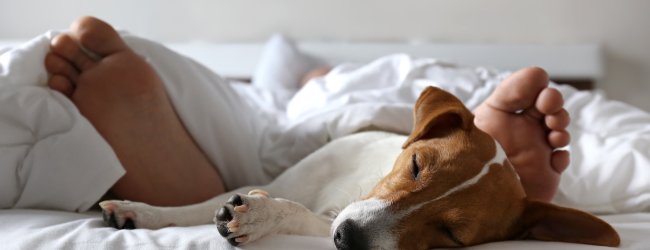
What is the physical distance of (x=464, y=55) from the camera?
2834 mm

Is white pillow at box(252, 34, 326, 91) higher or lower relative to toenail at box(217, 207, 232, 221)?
lower

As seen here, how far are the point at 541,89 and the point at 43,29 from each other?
2363mm

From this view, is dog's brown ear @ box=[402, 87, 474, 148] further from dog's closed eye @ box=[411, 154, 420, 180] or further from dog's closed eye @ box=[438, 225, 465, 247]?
dog's closed eye @ box=[438, 225, 465, 247]

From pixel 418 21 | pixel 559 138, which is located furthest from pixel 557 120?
pixel 418 21

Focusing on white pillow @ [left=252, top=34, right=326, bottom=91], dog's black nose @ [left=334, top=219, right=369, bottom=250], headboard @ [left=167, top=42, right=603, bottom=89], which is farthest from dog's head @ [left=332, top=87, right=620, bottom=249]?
headboard @ [left=167, top=42, right=603, bottom=89]

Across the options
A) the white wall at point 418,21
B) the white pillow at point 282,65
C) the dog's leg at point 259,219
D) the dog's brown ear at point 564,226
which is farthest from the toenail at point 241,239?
the white wall at point 418,21

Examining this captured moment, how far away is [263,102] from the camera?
2.28 m

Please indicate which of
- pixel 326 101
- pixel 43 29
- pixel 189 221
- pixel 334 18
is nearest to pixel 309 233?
pixel 189 221

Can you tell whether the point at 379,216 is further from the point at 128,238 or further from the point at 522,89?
the point at 522,89

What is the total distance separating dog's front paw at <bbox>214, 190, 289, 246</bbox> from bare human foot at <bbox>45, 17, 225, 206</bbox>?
363 millimetres

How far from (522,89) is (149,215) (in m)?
0.66

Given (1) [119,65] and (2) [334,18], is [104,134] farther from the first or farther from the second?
(2) [334,18]

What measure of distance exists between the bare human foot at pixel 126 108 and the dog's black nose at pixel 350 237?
473mm

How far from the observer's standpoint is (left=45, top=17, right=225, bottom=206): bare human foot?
4.34ft
